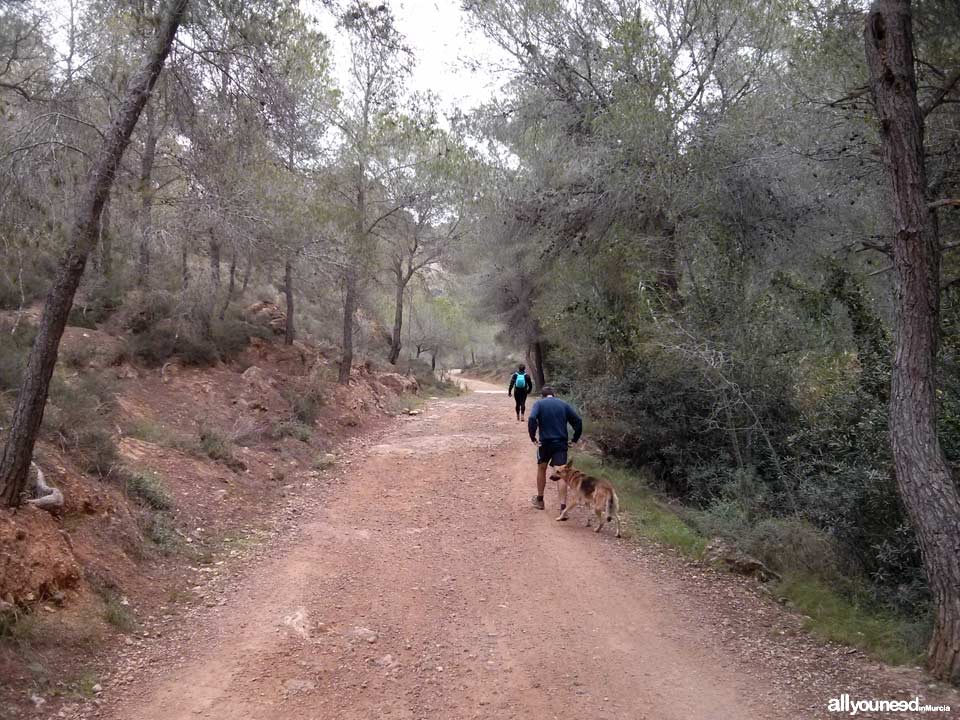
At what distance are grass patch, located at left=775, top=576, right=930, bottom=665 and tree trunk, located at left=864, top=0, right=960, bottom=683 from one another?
16.1 inches

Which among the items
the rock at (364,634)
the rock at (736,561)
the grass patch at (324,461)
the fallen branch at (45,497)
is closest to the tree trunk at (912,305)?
the rock at (736,561)

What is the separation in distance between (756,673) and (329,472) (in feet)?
24.8

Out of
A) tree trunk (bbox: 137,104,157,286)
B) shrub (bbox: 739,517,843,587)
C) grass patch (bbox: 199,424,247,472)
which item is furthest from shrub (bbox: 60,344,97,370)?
shrub (bbox: 739,517,843,587)

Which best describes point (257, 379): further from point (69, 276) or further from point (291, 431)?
point (69, 276)

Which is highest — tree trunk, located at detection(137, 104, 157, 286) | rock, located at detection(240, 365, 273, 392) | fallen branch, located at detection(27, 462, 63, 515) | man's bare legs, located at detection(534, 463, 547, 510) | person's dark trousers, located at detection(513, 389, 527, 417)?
tree trunk, located at detection(137, 104, 157, 286)

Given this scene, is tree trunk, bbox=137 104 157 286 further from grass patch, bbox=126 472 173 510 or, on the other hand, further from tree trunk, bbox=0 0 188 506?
grass patch, bbox=126 472 173 510

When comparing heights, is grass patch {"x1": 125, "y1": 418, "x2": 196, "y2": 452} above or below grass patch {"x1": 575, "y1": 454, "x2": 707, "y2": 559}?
above

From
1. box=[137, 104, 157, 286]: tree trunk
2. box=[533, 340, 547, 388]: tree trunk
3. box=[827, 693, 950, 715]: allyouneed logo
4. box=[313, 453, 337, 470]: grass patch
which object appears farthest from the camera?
box=[533, 340, 547, 388]: tree trunk

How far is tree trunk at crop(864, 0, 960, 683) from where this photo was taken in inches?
186

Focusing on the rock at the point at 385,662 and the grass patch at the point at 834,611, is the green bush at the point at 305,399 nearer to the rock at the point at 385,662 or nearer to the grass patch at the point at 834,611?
the grass patch at the point at 834,611

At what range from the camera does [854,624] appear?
535 cm

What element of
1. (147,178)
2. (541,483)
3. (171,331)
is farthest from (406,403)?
(147,178)

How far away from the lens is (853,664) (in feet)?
15.6

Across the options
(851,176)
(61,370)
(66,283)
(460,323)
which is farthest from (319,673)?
(460,323)
